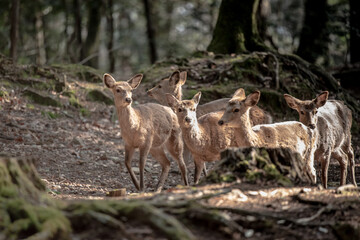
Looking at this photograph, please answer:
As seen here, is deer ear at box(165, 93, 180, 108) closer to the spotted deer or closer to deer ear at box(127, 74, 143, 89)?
deer ear at box(127, 74, 143, 89)

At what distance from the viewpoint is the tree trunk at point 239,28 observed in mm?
16000

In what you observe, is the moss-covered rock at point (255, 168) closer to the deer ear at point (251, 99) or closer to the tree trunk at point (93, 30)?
the deer ear at point (251, 99)

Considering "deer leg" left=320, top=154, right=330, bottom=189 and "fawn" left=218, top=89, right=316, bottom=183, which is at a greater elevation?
"fawn" left=218, top=89, right=316, bottom=183

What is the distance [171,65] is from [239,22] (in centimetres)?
256

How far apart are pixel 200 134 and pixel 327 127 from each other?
8.21 feet

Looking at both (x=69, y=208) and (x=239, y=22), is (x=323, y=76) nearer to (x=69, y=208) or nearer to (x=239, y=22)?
(x=239, y=22)

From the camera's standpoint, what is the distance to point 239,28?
52.4 feet

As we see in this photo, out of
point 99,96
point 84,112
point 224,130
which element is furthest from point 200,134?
point 99,96

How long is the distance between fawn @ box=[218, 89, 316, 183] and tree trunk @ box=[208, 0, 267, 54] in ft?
25.0

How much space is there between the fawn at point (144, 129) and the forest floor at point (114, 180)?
1.85 feet

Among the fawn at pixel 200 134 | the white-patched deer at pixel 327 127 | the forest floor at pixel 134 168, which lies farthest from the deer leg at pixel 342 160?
the fawn at pixel 200 134

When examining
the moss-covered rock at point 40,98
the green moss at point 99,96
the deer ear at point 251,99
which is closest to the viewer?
the deer ear at point 251,99

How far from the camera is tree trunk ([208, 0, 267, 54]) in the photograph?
1600cm

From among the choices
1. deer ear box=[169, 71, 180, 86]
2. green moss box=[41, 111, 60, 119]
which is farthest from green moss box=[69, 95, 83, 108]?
deer ear box=[169, 71, 180, 86]
